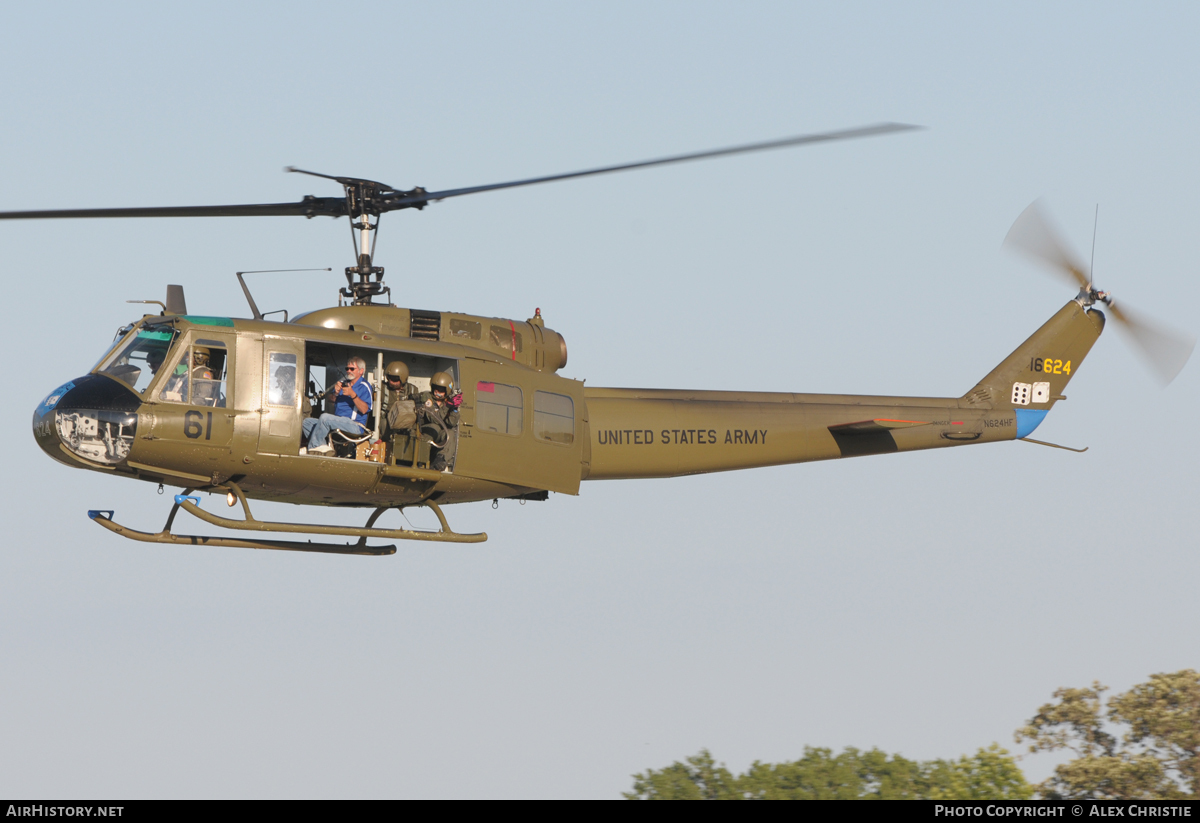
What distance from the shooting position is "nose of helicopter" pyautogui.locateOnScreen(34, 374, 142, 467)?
17.1 metres

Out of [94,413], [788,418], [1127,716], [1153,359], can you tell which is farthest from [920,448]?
[94,413]

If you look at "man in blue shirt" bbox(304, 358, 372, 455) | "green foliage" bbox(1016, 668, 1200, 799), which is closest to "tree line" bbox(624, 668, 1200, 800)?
"green foliage" bbox(1016, 668, 1200, 799)

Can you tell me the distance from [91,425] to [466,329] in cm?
461

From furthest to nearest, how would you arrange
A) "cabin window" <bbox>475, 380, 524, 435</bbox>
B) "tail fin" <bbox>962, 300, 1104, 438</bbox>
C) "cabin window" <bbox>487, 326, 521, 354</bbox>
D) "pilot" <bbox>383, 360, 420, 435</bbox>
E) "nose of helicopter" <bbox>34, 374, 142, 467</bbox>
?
"tail fin" <bbox>962, 300, 1104, 438</bbox> → "cabin window" <bbox>487, 326, 521, 354</bbox> → "cabin window" <bbox>475, 380, 524, 435</bbox> → "pilot" <bbox>383, 360, 420, 435</bbox> → "nose of helicopter" <bbox>34, 374, 142, 467</bbox>

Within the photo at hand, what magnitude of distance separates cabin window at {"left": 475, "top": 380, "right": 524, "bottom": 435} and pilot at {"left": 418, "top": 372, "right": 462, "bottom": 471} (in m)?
0.30

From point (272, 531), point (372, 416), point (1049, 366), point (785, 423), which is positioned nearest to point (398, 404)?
point (372, 416)

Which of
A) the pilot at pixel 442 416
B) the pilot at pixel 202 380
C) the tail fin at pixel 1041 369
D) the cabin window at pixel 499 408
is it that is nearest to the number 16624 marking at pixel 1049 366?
the tail fin at pixel 1041 369

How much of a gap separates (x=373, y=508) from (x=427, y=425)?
187 cm

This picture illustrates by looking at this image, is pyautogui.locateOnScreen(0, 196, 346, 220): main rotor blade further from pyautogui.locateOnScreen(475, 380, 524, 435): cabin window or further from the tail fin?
Answer: the tail fin

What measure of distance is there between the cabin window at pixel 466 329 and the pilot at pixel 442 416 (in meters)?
0.98

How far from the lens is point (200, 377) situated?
58.0 feet

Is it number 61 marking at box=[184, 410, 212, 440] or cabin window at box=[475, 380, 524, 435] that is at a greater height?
cabin window at box=[475, 380, 524, 435]

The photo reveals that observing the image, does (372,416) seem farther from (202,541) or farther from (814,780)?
(814,780)
